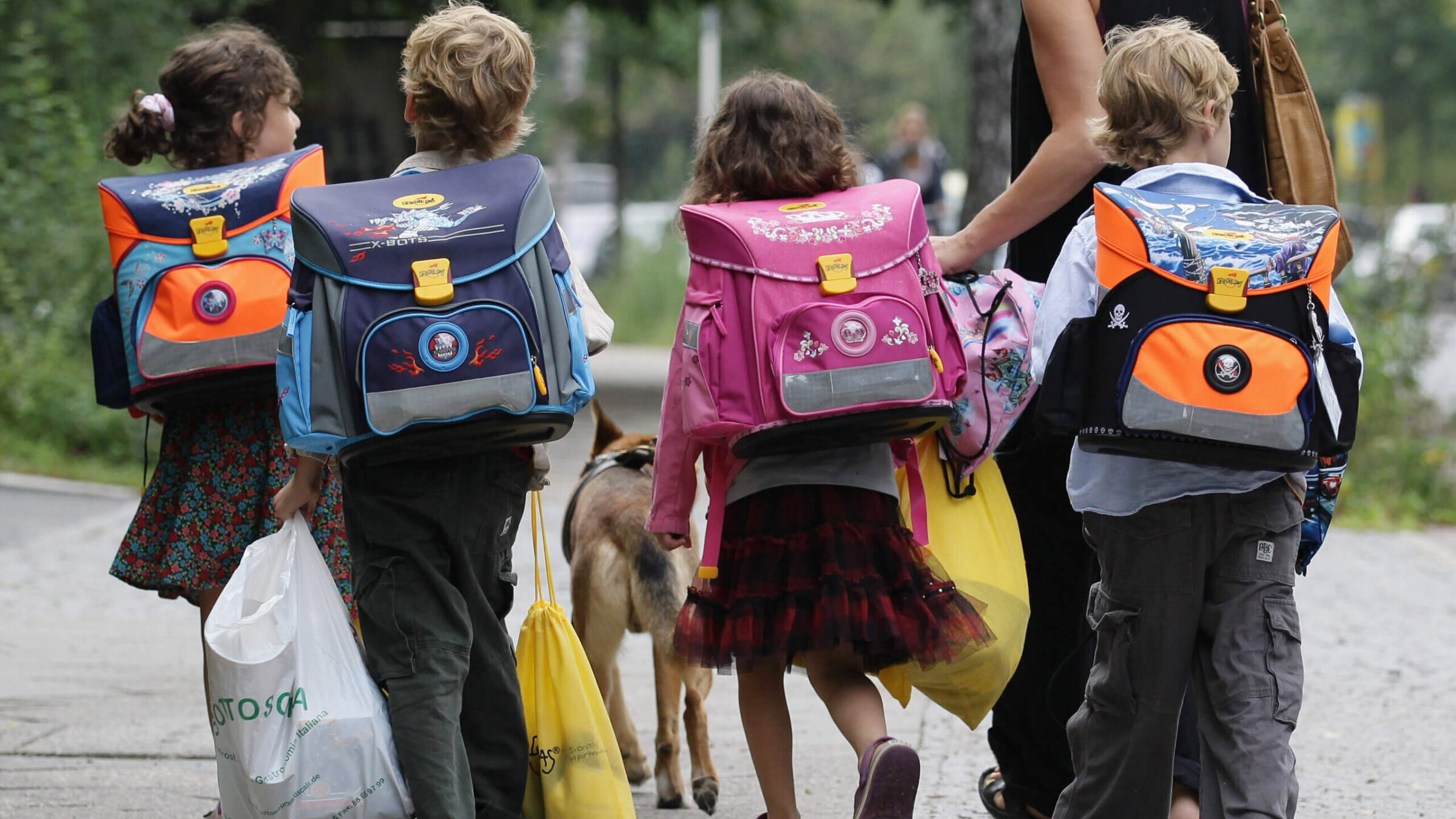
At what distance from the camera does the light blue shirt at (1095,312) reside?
2922 millimetres

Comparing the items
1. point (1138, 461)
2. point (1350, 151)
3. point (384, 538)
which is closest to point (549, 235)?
point (384, 538)

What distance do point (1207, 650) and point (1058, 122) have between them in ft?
4.01

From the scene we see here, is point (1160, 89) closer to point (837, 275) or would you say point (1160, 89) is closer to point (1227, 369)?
point (1227, 369)

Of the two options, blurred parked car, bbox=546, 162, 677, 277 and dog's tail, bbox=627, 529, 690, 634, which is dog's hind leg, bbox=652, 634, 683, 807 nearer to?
dog's tail, bbox=627, 529, 690, 634

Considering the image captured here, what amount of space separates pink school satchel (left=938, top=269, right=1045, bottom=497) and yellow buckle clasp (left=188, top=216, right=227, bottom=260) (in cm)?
166

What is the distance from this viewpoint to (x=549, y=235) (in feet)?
→ 10.5

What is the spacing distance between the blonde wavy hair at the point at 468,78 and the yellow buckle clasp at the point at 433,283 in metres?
0.41

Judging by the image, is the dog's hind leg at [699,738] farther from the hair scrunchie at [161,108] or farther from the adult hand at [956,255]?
the hair scrunchie at [161,108]

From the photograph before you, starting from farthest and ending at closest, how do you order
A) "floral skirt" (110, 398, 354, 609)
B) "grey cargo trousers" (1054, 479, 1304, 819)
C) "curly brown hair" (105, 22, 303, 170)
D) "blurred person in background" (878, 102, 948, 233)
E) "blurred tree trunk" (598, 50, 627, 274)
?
"blurred tree trunk" (598, 50, 627, 274) → "blurred person in background" (878, 102, 948, 233) → "curly brown hair" (105, 22, 303, 170) → "floral skirt" (110, 398, 354, 609) → "grey cargo trousers" (1054, 479, 1304, 819)

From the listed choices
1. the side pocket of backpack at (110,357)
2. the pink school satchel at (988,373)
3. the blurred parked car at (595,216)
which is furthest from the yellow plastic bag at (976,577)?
the blurred parked car at (595,216)

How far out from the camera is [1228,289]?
2.80 m

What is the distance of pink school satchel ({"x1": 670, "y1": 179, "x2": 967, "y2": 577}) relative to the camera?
3008mm

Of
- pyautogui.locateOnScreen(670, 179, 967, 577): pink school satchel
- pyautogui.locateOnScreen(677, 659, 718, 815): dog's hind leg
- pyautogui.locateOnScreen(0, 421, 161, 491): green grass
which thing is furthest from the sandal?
pyautogui.locateOnScreen(0, 421, 161, 491): green grass

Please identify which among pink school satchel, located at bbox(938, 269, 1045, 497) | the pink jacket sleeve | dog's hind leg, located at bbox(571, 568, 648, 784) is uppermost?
pink school satchel, located at bbox(938, 269, 1045, 497)
